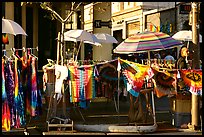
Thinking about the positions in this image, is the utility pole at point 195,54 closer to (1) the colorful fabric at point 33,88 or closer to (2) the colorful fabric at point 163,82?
(2) the colorful fabric at point 163,82

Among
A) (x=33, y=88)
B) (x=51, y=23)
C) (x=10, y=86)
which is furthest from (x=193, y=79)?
(x=51, y=23)

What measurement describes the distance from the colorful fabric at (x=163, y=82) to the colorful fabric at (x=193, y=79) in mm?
252

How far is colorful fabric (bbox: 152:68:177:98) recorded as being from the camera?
932cm

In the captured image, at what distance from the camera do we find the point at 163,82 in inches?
369

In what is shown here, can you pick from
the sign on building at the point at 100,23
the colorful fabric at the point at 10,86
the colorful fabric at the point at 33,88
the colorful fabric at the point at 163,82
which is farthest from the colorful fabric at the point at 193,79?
the sign on building at the point at 100,23

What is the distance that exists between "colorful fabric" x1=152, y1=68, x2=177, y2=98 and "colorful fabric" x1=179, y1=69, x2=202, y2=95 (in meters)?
0.25

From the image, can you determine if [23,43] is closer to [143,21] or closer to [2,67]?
[2,67]

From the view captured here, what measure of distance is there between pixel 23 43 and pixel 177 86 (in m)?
9.36

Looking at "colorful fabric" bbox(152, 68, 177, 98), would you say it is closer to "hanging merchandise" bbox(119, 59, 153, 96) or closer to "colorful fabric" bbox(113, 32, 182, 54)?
"hanging merchandise" bbox(119, 59, 153, 96)

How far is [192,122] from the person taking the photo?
30.5 feet

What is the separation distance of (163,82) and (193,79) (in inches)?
27.1

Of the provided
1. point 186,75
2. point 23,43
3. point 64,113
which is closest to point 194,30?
point 186,75

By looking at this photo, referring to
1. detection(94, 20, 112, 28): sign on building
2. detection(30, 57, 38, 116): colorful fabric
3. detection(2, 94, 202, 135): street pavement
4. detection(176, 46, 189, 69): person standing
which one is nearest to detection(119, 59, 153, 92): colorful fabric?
detection(2, 94, 202, 135): street pavement

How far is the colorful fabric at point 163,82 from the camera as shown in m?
9.32
